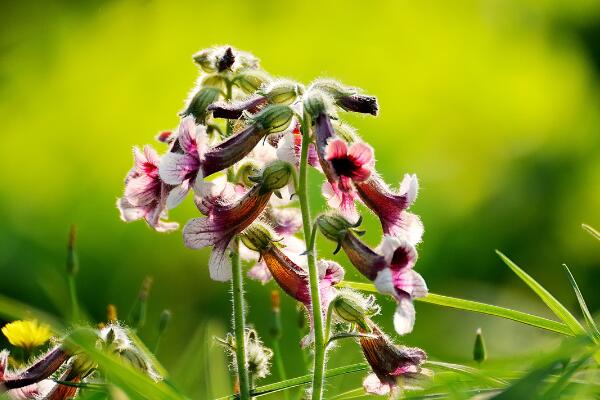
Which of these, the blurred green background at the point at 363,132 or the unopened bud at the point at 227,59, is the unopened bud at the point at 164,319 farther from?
the blurred green background at the point at 363,132

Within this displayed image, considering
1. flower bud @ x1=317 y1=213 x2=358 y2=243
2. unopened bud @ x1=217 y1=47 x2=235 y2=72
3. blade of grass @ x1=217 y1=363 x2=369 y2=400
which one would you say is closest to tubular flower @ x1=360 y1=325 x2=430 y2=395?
blade of grass @ x1=217 y1=363 x2=369 y2=400

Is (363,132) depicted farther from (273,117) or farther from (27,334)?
(273,117)

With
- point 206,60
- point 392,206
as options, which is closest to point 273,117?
point 392,206

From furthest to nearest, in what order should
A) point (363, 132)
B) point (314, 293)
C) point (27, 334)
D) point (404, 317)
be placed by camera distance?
point (363, 132) → point (27, 334) → point (314, 293) → point (404, 317)

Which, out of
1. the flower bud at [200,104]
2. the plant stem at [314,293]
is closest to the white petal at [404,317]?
the plant stem at [314,293]

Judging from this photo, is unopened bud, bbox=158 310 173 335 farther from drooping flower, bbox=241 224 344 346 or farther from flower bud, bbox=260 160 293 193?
flower bud, bbox=260 160 293 193

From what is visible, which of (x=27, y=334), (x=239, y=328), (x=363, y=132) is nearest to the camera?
(x=239, y=328)

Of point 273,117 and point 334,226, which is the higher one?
point 273,117
